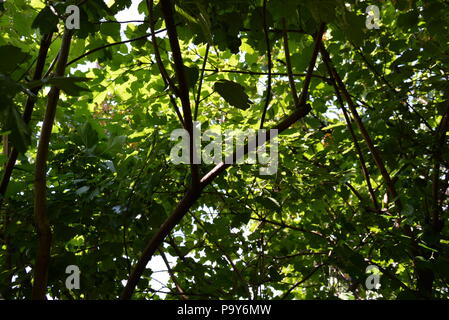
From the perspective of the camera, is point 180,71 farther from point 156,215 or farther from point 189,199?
point 156,215

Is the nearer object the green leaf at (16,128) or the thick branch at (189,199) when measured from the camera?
the green leaf at (16,128)

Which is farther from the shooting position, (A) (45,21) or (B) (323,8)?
(A) (45,21)

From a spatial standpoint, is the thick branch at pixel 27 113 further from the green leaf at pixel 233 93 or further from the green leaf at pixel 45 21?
the green leaf at pixel 233 93

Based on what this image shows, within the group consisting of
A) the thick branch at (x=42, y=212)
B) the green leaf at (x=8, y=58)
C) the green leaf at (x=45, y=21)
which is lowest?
the thick branch at (x=42, y=212)

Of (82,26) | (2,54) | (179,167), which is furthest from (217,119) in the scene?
(2,54)

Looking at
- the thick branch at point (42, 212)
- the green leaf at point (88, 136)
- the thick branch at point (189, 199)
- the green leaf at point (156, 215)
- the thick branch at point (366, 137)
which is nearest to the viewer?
the thick branch at point (42, 212)

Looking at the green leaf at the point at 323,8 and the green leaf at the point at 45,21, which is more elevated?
the green leaf at the point at 45,21

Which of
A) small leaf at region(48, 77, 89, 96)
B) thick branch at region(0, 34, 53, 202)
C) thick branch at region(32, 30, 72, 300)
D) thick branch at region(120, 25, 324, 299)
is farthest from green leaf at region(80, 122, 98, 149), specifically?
small leaf at region(48, 77, 89, 96)

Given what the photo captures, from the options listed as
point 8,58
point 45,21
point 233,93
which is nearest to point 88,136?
point 45,21

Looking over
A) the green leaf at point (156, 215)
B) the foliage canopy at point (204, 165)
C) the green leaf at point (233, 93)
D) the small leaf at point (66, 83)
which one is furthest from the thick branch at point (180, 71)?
the green leaf at point (156, 215)

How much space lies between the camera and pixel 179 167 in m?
2.20

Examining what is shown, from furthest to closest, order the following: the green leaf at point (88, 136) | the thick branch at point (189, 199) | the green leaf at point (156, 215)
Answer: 1. the green leaf at point (88, 136)
2. the green leaf at point (156, 215)
3. the thick branch at point (189, 199)

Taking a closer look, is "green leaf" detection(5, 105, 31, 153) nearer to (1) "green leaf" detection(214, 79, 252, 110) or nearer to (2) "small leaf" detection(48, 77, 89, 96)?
(2) "small leaf" detection(48, 77, 89, 96)
